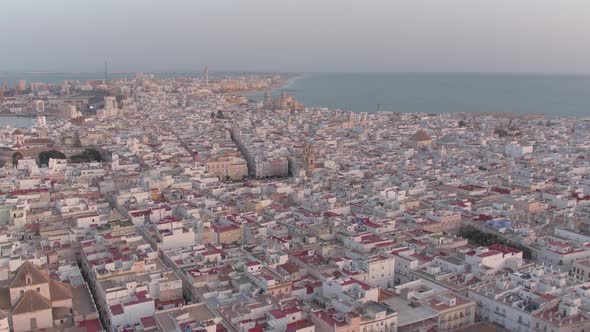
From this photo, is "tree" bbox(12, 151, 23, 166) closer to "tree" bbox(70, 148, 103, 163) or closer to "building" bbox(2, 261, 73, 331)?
"tree" bbox(70, 148, 103, 163)

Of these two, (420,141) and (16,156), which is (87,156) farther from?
(420,141)

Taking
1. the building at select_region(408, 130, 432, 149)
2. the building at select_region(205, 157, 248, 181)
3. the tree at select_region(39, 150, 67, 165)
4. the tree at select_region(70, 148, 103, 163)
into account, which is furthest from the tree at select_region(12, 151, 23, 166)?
the building at select_region(408, 130, 432, 149)

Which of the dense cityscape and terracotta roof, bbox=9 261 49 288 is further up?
terracotta roof, bbox=9 261 49 288

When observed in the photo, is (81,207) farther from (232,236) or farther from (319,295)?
(319,295)

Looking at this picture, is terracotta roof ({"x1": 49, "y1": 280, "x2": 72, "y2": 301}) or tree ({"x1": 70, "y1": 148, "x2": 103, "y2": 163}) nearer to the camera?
terracotta roof ({"x1": 49, "y1": 280, "x2": 72, "y2": 301})

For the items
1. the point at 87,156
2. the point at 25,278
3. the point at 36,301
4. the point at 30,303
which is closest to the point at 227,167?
the point at 87,156

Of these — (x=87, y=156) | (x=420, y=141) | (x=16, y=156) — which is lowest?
(x=16, y=156)

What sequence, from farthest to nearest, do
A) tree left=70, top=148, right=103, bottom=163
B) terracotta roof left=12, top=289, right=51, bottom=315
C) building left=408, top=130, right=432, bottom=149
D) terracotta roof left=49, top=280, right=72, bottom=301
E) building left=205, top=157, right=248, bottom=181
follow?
building left=408, top=130, right=432, bottom=149
tree left=70, top=148, right=103, bottom=163
building left=205, top=157, right=248, bottom=181
terracotta roof left=49, top=280, right=72, bottom=301
terracotta roof left=12, top=289, right=51, bottom=315
